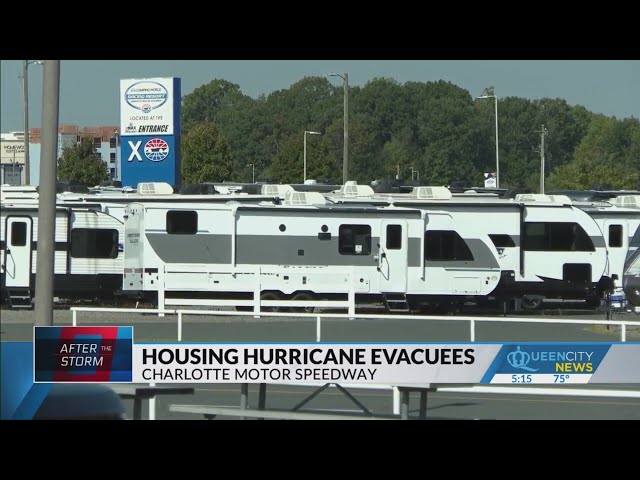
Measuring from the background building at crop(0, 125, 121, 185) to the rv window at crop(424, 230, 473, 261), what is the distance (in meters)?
7.23

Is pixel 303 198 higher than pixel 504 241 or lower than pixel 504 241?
higher

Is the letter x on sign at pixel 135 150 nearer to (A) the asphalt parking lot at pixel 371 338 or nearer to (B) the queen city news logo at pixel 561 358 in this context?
(A) the asphalt parking lot at pixel 371 338

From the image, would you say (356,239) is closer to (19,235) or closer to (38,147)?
(19,235)

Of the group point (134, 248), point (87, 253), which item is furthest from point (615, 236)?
point (87, 253)

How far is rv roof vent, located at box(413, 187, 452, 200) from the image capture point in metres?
25.7

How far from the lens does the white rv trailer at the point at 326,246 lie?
2527 centimetres

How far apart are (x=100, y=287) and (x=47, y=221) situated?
16378mm

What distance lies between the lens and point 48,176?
958 centimetres

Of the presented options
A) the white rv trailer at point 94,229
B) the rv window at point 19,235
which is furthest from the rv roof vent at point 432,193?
the rv window at point 19,235

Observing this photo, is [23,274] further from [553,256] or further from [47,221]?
[553,256]

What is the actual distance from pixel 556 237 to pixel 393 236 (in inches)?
165

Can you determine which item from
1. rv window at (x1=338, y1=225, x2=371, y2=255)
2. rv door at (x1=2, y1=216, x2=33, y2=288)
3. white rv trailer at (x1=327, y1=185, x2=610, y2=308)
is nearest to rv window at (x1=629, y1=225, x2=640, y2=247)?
white rv trailer at (x1=327, y1=185, x2=610, y2=308)

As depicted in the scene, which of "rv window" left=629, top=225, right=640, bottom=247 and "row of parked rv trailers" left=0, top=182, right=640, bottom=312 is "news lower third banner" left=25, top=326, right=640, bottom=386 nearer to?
"row of parked rv trailers" left=0, top=182, right=640, bottom=312
